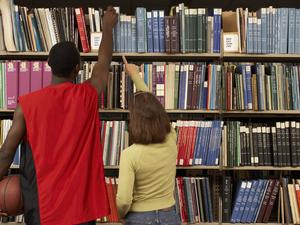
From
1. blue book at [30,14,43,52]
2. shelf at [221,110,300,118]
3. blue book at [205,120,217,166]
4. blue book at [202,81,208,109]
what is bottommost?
blue book at [205,120,217,166]

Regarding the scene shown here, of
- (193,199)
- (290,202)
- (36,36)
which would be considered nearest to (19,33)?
(36,36)

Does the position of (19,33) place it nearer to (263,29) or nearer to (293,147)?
(263,29)

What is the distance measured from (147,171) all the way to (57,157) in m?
0.40

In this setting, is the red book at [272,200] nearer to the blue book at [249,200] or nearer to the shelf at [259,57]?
the blue book at [249,200]

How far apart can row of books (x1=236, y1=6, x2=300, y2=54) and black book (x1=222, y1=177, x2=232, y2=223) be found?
86 centimetres

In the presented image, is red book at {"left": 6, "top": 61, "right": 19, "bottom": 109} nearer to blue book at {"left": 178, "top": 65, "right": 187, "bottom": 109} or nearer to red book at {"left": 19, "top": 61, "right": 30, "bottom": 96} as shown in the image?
red book at {"left": 19, "top": 61, "right": 30, "bottom": 96}

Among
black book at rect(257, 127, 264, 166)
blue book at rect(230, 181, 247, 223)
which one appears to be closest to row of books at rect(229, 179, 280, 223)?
blue book at rect(230, 181, 247, 223)

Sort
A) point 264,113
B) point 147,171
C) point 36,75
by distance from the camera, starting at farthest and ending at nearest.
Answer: point 264,113
point 36,75
point 147,171

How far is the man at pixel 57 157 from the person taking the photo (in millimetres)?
1790

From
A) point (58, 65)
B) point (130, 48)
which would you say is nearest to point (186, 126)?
point (130, 48)

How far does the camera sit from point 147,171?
6.34ft

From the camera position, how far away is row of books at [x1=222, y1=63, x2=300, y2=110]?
9.07 feet

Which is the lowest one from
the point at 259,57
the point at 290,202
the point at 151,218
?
the point at 290,202

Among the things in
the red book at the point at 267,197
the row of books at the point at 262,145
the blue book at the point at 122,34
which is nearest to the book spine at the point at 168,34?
the blue book at the point at 122,34
